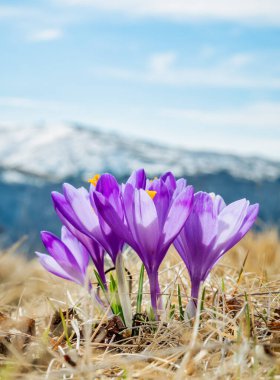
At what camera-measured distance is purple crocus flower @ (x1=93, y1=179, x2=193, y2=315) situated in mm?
1368

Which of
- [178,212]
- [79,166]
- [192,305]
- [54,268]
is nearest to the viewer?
[178,212]

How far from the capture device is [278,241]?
5.32 m

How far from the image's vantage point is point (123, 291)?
1495 mm

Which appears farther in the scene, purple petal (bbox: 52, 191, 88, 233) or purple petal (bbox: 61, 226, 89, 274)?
purple petal (bbox: 61, 226, 89, 274)

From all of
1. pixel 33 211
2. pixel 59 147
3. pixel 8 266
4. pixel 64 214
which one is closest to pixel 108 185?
pixel 64 214

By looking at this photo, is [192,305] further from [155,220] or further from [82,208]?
[82,208]

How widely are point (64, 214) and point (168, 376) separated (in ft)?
1.48

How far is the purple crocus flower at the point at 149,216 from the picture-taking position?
1.37 metres

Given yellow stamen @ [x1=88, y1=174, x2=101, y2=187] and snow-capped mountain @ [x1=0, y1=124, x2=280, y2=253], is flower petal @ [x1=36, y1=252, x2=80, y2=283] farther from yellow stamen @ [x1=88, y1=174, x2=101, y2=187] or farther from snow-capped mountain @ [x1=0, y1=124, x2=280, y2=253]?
snow-capped mountain @ [x1=0, y1=124, x2=280, y2=253]

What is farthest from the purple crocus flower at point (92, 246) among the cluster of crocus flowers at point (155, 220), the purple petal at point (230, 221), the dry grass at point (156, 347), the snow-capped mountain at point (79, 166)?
the snow-capped mountain at point (79, 166)

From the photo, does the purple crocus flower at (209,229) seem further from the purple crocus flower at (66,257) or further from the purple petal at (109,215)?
the purple crocus flower at (66,257)

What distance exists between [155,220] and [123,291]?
0.23m

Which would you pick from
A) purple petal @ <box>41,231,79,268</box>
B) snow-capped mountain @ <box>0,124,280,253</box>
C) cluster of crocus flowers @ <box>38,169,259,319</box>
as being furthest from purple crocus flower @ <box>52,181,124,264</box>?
snow-capped mountain @ <box>0,124,280,253</box>

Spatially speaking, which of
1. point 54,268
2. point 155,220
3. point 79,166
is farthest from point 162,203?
point 79,166
